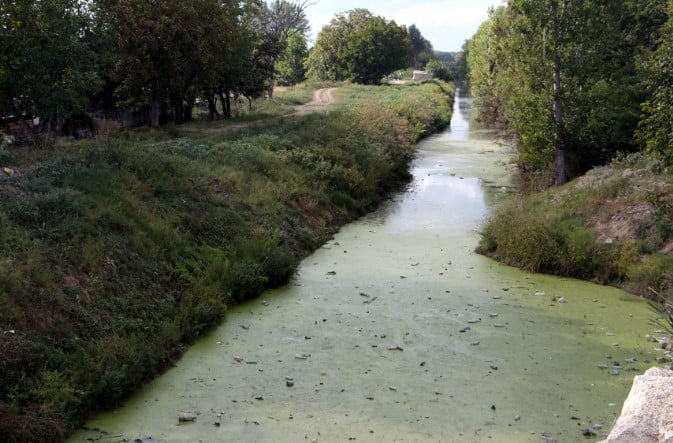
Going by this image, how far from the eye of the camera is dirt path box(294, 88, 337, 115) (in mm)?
39059

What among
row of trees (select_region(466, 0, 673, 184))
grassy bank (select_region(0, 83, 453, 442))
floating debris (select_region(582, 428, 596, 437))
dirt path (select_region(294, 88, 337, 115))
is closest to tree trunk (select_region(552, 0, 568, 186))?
row of trees (select_region(466, 0, 673, 184))

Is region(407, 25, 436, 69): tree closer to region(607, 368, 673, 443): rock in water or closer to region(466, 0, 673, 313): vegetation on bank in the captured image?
region(466, 0, 673, 313): vegetation on bank

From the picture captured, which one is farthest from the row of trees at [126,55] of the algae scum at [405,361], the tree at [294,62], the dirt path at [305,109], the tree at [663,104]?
the tree at [294,62]

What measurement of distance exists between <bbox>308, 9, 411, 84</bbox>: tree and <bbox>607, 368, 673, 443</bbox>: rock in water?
219 ft

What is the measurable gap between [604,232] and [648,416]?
9.47m

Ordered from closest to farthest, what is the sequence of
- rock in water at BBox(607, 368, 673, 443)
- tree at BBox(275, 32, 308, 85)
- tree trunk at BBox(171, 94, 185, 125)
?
rock in water at BBox(607, 368, 673, 443)
tree trunk at BBox(171, 94, 185, 125)
tree at BBox(275, 32, 308, 85)

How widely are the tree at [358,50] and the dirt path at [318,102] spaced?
15.5 m

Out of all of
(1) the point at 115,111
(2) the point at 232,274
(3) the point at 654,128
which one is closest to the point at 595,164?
(3) the point at 654,128

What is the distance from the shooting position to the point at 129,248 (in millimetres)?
12234

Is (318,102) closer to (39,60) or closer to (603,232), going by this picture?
(39,60)

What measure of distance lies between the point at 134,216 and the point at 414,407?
275 inches

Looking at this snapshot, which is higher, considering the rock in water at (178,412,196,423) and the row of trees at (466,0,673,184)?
the row of trees at (466,0,673,184)

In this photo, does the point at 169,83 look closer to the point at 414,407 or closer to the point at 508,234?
the point at 508,234

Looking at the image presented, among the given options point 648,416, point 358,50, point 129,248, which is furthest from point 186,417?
point 358,50
